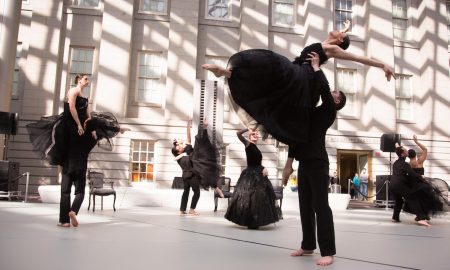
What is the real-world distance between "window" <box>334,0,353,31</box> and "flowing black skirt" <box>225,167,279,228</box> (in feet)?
53.9

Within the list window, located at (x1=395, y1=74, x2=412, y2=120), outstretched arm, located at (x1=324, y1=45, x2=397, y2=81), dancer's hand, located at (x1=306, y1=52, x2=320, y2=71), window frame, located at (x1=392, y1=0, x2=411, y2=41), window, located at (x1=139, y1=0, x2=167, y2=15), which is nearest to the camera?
outstretched arm, located at (x1=324, y1=45, x2=397, y2=81)

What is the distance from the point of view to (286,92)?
3350 mm

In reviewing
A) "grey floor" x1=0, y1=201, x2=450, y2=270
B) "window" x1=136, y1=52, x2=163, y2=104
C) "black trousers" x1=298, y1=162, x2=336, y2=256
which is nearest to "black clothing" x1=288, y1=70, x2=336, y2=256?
"black trousers" x1=298, y1=162, x2=336, y2=256

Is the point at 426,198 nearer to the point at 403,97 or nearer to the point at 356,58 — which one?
the point at 356,58

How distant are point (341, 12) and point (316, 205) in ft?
64.1

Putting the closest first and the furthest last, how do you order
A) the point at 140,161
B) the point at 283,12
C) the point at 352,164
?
the point at 140,161, the point at 283,12, the point at 352,164

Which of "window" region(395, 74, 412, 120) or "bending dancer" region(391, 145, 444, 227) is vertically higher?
"window" region(395, 74, 412, 120)

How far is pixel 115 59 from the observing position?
18.2 metres

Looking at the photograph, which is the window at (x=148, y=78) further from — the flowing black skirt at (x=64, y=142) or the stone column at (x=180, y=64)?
the flowing black skirt at (x=64, y=142)

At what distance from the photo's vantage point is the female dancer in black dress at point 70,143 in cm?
572

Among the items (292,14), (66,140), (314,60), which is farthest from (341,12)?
(314,60)

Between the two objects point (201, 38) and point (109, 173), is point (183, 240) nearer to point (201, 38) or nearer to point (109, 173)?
point (109, 173)

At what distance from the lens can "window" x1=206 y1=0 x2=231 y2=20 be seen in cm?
1977

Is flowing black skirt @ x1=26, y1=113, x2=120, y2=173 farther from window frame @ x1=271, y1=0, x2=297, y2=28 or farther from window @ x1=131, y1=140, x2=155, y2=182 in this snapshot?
window frame @ x1=271, y1=0, x2=297, y2=28
